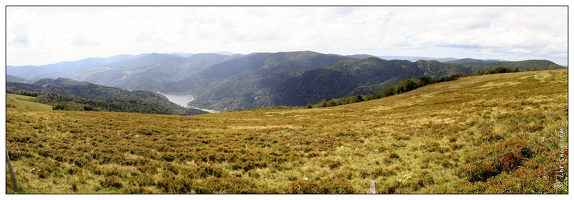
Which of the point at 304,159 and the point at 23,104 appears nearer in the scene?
the point at 304,159

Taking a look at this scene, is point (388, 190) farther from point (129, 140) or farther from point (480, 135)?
point (129, 140)

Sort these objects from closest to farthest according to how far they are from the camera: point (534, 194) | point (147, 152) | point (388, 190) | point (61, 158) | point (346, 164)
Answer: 1. point (534, 194)
2. point (388, 190)
3. point (61, 158)
4. point (346, 164)
5. point (147, 152)

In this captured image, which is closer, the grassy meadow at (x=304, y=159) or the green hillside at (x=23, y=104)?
the grassy meadow at (x=304, y=159)

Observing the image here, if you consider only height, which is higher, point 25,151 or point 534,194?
point 25,151

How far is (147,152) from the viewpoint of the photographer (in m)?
17.8

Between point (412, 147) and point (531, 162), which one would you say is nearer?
point (531, 162)

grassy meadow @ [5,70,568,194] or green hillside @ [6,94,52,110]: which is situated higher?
green hillside @ [6,94,52,110]

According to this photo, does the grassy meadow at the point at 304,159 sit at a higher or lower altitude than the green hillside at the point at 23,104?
lower

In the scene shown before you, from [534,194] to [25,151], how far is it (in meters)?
24.9

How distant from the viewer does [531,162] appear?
12477mm

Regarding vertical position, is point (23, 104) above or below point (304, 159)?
above

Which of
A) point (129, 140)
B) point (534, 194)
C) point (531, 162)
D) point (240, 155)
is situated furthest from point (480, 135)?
point (129, 140)

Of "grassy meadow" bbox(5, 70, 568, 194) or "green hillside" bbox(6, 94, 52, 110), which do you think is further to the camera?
"green hillside" bbox(6, 94, 52, 110)

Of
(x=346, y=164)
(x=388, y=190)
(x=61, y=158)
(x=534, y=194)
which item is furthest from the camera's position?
(x=346, y=164)
